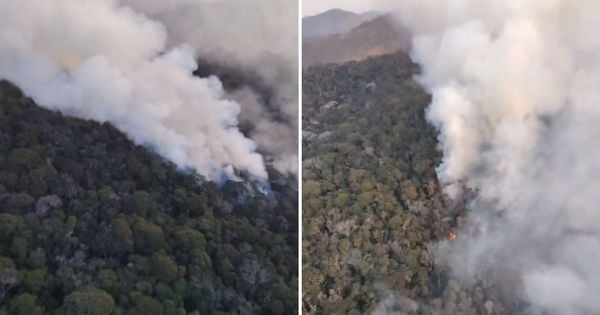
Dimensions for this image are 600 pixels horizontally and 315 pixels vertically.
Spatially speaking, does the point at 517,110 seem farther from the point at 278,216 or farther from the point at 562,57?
the point at 278,216

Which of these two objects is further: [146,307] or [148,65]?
[148,65]

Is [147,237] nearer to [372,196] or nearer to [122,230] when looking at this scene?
[122,230]

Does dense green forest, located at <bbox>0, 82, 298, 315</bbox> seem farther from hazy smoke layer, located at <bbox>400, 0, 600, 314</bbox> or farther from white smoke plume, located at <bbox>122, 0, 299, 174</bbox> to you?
hazy smoke layer, located at <bbox>400, 0, 600, 314</bbox>

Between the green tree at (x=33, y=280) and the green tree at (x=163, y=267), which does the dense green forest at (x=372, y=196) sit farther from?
the green tree at (x=33, y=280)

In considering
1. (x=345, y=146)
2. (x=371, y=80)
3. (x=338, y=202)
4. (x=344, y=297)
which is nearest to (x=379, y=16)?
(x=371, y=80)

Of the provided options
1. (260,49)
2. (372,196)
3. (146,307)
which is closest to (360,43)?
(260,49)
